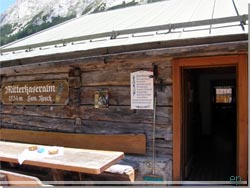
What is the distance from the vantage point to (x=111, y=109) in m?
3.87

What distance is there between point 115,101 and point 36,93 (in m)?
1.53

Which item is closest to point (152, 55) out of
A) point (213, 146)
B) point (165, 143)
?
point (165, 143)

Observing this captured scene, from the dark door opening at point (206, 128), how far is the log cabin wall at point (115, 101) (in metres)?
0.38

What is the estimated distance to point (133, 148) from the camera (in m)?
3.68

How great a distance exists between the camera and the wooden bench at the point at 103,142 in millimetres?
3248

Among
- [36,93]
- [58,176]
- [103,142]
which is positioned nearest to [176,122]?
[103,142]

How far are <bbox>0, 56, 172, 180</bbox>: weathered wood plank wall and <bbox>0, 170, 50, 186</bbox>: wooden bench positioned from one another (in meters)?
1.33

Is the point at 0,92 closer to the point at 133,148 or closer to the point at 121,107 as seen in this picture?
the point at 121,107

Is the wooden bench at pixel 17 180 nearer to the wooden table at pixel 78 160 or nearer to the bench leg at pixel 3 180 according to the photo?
the bench leg at pixel 3 180

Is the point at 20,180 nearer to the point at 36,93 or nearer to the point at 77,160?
the point at 77,160

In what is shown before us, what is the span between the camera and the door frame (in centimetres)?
312

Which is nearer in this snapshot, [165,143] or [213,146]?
[165,143]

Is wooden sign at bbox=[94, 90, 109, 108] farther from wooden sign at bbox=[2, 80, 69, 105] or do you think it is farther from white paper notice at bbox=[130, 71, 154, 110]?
wooden sign at bbox=[2, 80, 69, 105]

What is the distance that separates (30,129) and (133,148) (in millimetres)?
2077
